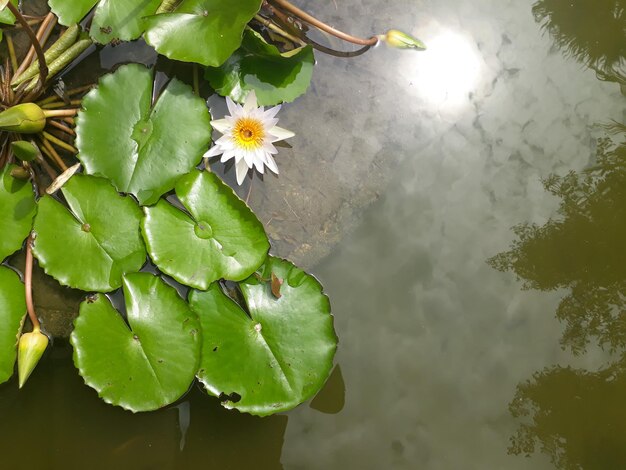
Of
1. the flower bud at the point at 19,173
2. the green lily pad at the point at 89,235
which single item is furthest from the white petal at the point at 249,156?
the flower bud at the point at 19,173

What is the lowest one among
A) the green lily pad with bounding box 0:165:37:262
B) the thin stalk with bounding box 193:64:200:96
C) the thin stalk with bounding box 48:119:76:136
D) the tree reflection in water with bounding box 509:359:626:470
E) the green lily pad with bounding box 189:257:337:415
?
the tree reflection in water with bounding box 509:359:626:470

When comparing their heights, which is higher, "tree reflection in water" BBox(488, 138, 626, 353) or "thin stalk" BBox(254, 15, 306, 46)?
"thin stalk" BBox(254, 15, 306, 46)

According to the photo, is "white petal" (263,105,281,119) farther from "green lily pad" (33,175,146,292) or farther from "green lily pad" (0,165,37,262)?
"green lily pad" (0,165,37,262)

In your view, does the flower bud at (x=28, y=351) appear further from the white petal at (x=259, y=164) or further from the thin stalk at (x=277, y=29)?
the thin stalk at (x=277, y=29)

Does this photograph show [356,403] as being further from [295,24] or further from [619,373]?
[295,24]

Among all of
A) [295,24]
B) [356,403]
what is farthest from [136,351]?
[295,24]

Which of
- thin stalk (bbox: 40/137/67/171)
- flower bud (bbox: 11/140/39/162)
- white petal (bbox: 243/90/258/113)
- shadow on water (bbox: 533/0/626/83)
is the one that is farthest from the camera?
shadow on water (bbox: 533/0/626/83)

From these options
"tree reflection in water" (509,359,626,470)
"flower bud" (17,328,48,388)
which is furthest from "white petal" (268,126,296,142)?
"tree reflection in water" (509,359,626,470)

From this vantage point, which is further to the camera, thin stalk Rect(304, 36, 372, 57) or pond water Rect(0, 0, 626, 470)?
thin stalk Rect(304, 36, 372, 57)

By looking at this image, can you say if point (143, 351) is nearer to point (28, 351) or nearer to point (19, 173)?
point (28, 351)
